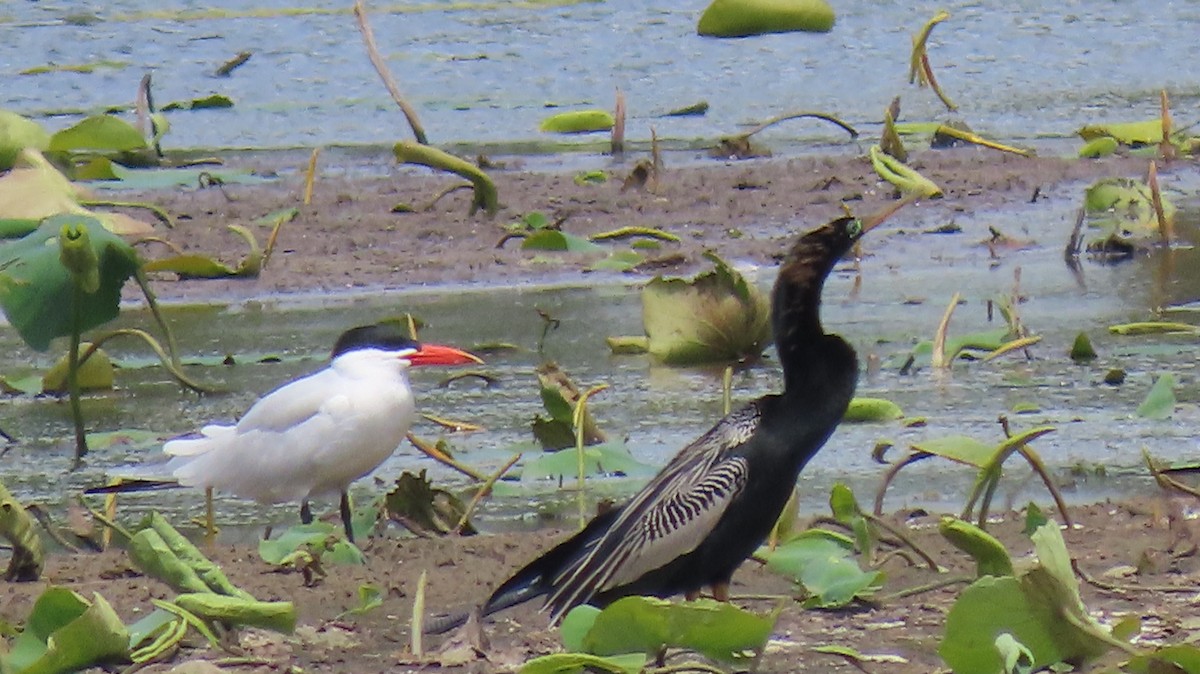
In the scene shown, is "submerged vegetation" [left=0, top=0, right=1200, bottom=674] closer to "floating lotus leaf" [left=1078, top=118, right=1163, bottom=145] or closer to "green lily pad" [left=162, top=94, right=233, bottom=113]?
"floating lotus leaf" [left=1078, top=118, right=1163, bottom=145]

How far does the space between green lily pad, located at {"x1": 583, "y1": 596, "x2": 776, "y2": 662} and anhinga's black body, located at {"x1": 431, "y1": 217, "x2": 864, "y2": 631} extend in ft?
1.82

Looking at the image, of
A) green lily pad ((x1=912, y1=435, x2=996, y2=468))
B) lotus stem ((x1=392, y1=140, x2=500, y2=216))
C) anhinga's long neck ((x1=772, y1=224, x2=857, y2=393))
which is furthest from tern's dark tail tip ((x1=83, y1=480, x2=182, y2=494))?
lotus stem ((x1=392, y1=140, x2=500, y2=216))

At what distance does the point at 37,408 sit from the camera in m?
7.65

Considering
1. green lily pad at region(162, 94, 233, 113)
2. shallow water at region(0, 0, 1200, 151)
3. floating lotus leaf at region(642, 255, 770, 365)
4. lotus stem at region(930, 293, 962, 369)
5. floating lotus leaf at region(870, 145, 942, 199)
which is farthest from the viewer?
green lily pad at region(162, 94, 233, 113)

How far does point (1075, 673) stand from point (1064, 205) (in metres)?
6.88

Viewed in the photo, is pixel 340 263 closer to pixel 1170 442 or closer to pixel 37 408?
pixel 37 408

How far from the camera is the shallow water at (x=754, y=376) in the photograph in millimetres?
6383

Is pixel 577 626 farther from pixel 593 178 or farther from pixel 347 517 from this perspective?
pixel 593 178

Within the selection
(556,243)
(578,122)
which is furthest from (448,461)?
(578,122)

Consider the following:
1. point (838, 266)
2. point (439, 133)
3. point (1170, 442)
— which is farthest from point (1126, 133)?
point (1170, 442)

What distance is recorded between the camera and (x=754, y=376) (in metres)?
7.64

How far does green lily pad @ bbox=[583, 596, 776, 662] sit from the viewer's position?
13.2ft

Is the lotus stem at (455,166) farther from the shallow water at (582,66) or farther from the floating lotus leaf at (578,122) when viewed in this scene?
the floating lotus leaf at (578,122)

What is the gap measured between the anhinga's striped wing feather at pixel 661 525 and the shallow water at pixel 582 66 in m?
8.07
